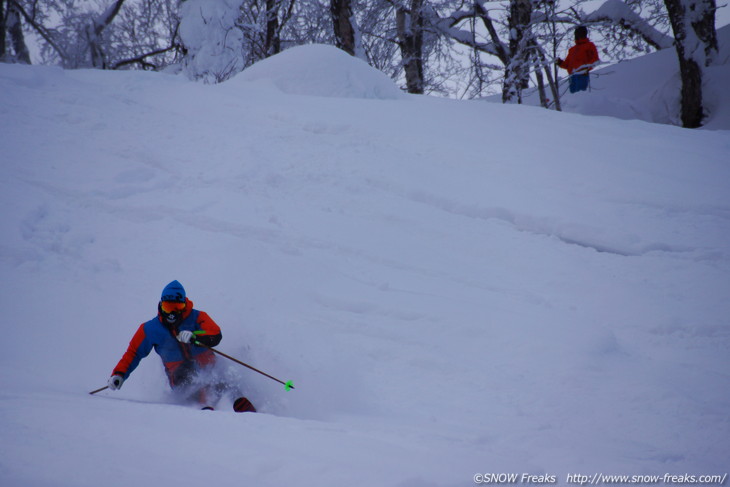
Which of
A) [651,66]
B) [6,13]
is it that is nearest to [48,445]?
[651,66]

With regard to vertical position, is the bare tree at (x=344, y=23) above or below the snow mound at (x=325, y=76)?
above

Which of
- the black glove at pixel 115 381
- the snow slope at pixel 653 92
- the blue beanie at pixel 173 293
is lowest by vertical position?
the black glove at pixel 115 381

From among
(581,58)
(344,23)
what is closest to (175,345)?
(581,58)

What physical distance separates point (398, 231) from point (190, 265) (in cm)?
245

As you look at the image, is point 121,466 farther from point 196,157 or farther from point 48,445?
point 196,157

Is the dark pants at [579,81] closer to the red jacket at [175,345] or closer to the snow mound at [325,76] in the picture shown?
the snow mound at [325,76]

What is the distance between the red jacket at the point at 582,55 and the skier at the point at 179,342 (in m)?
7.74

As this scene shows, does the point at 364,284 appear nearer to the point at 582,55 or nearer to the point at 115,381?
the point at 115,381

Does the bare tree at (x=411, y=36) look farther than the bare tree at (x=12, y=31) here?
No

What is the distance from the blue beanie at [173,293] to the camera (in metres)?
4.34

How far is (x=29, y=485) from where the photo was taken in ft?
6.68

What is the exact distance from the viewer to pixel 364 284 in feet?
17.1

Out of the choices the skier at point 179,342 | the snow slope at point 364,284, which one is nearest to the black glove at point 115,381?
the skier at point 179,342

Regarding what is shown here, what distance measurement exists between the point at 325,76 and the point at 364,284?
5.44 metres
